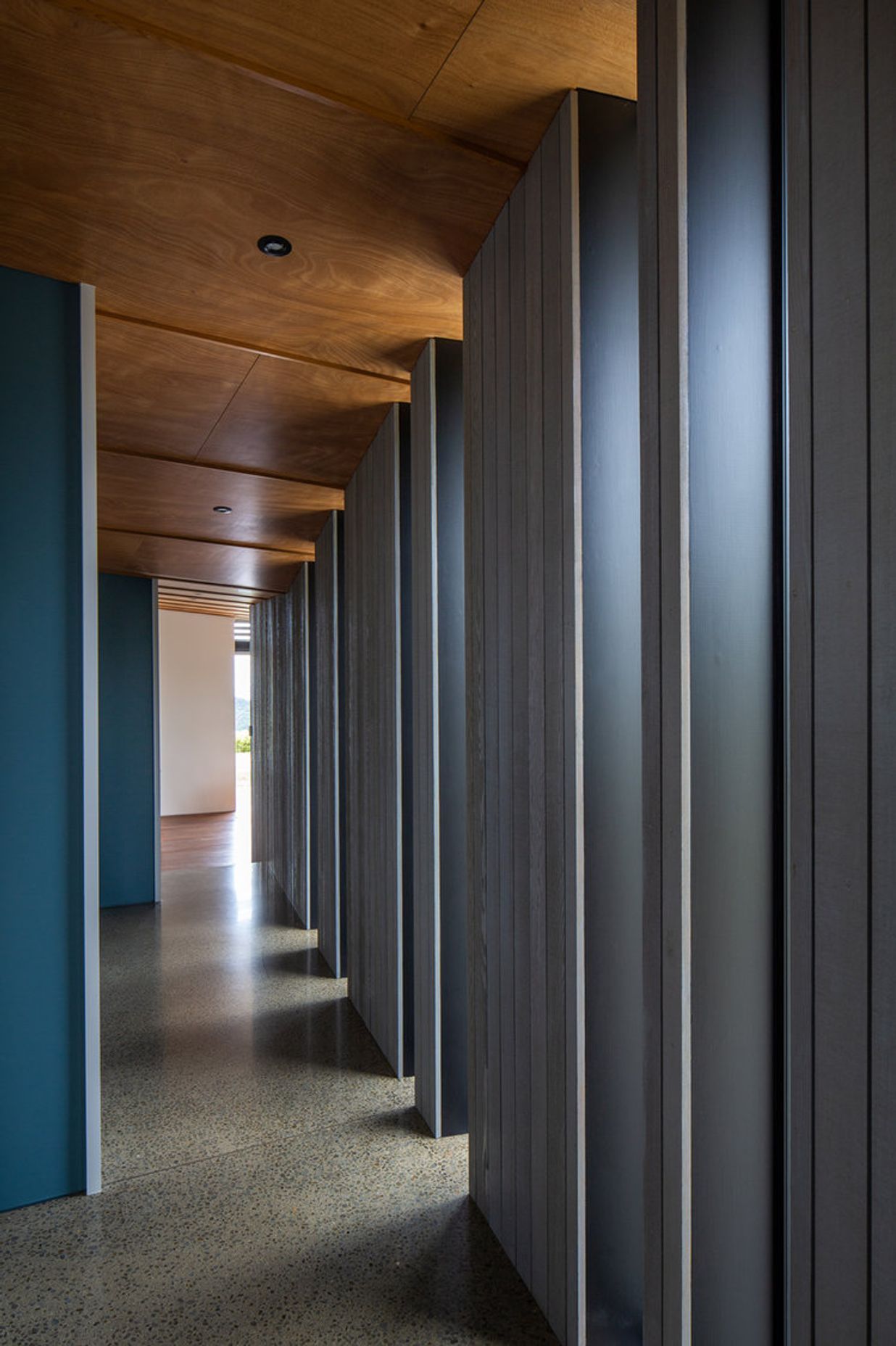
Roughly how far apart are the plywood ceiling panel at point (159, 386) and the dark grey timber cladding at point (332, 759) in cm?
136

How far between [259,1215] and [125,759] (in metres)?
5.15

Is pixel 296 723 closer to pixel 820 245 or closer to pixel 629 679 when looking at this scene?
pixel 629 679

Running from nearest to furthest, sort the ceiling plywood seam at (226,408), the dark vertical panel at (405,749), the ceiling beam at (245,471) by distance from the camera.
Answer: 1. the ceiling plywood seam at (226,408)
2. the dark vertical panel at (405,749)
3. the ceiling beam at (245,471)

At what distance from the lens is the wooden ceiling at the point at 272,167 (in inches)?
64.9

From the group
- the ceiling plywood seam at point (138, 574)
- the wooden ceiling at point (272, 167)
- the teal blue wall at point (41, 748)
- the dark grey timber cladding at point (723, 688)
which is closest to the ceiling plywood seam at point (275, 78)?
the wooden ceiling at point (272, 167)

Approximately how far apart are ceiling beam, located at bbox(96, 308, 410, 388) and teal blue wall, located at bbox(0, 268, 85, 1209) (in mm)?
201

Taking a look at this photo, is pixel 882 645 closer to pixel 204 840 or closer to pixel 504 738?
pixel 504 738

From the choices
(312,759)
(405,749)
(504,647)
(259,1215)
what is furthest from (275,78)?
(312,759)

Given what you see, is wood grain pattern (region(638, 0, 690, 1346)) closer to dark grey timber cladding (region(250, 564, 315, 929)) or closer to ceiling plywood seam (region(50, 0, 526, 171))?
ceiling plywood seam (region(50, 0, 526, 171))

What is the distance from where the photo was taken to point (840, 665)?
985mm

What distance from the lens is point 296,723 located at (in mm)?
6906

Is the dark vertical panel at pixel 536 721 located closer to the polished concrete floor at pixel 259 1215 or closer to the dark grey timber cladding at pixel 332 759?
the polished concrete floor at pixel 259 1215

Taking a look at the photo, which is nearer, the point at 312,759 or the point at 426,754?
→ the point at 426,754

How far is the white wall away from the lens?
13.8m
